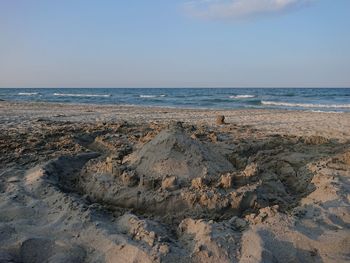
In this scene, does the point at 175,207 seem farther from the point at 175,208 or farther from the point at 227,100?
the point at 227,100

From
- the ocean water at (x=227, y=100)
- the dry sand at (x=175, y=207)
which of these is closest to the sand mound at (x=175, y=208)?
the dry sand at (x=175, y=207)

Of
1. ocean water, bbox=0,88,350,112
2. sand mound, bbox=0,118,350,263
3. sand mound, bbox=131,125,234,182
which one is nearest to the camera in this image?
sand mound, bbox=0,118,350,263

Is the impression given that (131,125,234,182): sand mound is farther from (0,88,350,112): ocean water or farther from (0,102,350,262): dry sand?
(0,88,350,112): ocean water

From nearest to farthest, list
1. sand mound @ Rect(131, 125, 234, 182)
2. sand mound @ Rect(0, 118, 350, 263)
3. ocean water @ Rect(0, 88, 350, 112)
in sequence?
sand mound @ Rect(0, 118, 350, 263)
sand mound @ Rect(131, 125, 234, 182)
ocean water @ Rect(0, 88, 350, 112)

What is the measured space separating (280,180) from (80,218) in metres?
2.22

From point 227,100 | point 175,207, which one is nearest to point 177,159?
point 175,207

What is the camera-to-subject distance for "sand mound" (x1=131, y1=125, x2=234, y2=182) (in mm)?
3619

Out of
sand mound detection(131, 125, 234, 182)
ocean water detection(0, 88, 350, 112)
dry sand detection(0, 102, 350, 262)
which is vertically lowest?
ocean water detection(0, 88, 350, 112)

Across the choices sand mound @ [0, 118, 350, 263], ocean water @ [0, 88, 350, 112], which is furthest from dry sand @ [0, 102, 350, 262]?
ocean water @ [0, 88, 350, 112]

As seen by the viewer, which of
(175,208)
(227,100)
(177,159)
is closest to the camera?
(175,208)

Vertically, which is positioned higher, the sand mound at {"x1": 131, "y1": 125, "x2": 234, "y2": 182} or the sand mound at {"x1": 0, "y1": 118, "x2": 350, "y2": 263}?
the sand mound at {"x1": 131, "y1": 125, "x2": 234, "y2": 182}

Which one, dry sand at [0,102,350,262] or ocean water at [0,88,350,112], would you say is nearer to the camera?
dry sand at [0,102,350,262]

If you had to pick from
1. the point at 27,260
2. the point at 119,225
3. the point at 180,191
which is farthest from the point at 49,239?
the point at 180,191

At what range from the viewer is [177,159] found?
12.2 ft
